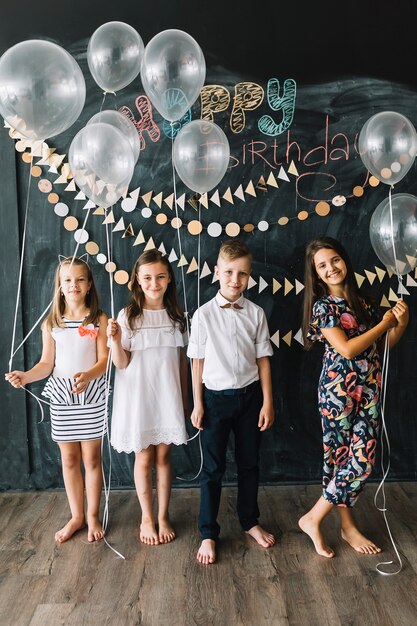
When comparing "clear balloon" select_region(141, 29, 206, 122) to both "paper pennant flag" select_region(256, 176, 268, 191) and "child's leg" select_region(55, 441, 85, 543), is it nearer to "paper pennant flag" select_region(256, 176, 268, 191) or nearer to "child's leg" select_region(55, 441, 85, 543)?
"paper pennant flag" select_region(256, 176, 268, 191)

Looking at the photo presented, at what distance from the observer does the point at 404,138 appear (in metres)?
2.07

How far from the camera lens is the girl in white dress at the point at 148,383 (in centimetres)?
228

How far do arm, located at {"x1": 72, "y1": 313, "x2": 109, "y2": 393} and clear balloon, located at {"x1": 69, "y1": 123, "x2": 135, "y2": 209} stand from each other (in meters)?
0.55

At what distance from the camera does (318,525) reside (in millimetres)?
2225

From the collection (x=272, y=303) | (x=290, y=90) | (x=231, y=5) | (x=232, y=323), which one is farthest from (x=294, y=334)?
(x=231, y=5)

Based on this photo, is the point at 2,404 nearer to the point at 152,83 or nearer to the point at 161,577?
the point at 161,577

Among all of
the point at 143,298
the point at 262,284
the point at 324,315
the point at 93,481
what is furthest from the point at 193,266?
the point at 93,481

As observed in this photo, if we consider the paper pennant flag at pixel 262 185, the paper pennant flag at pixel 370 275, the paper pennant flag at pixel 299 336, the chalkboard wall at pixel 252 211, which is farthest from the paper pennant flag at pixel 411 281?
the paper pennant flag at pixel 262 185

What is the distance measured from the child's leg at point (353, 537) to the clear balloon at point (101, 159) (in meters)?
1.44

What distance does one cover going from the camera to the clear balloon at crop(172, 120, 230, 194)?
2.12 meters

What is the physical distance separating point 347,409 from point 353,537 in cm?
49

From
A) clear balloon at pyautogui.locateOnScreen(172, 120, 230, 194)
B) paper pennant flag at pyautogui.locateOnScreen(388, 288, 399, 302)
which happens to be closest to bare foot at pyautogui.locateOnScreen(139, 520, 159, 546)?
clear balloon at pyautogui.locateOnScreen(172, 120, 230, 194)

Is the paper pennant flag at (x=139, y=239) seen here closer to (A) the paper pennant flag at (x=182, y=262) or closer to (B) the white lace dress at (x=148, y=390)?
(A) the paper pennant flag at (x=182, y=262)

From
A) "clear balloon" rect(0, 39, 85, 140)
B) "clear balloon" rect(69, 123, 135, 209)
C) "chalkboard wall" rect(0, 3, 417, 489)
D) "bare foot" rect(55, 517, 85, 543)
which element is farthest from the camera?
"chalkboard wall" rect(0, 3, 417, 489)
